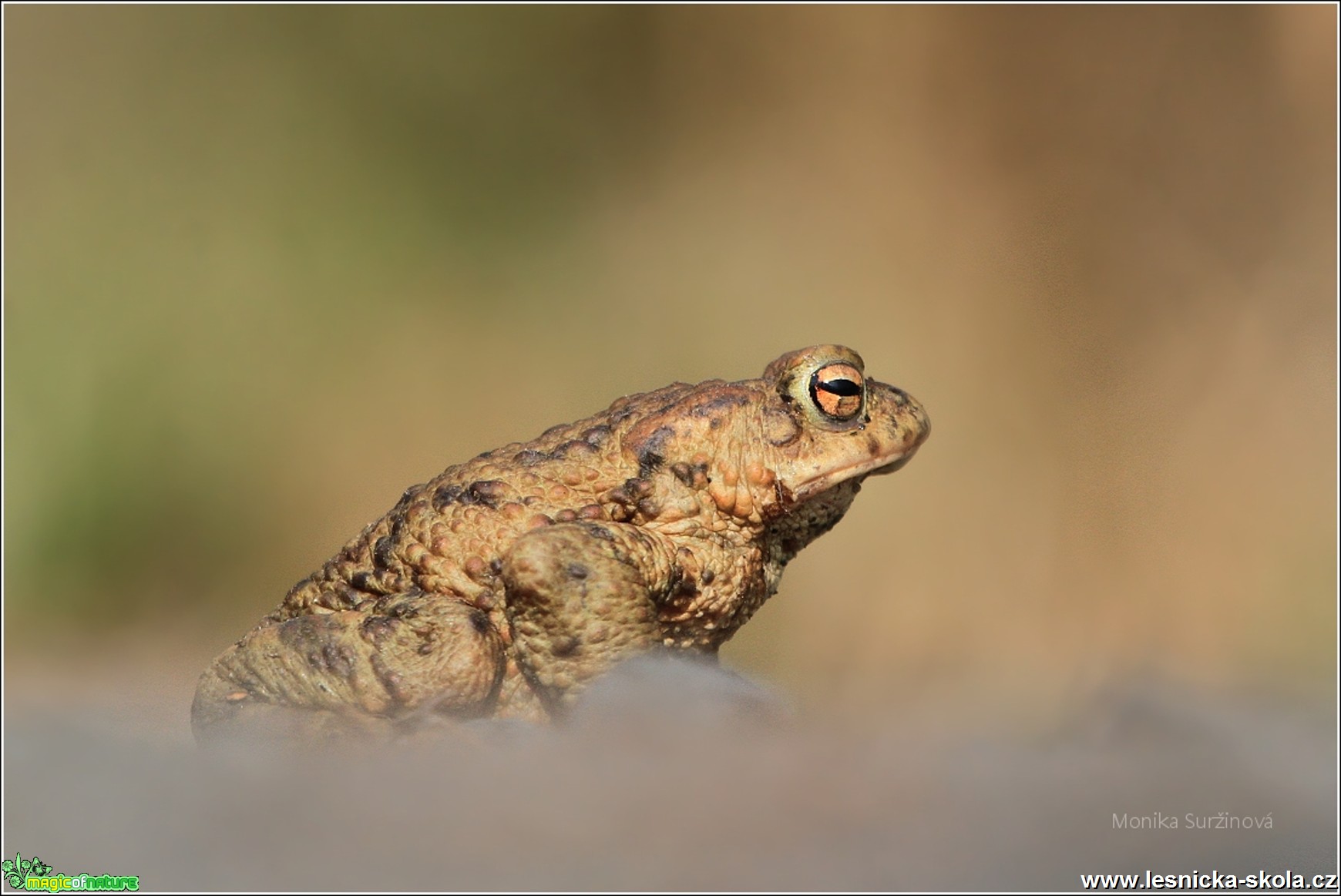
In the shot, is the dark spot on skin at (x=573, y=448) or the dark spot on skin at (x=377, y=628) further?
the dark spot on skin at (x=573, y=448)

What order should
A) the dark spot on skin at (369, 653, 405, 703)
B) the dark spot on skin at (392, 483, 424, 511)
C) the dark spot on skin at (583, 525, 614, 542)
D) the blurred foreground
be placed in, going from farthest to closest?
the dark spot on skin at (392, 483, 424, 511), the dark spot on skin at (583, 525, 614, 542), the dark spot on skin at (369, 653, 405, 703), the blurred foreground

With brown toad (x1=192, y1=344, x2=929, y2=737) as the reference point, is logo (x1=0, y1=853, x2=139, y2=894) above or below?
below

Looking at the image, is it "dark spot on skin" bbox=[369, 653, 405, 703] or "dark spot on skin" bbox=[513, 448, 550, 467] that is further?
"dark spot on skin" bbox=[513, 448, 550, 467]

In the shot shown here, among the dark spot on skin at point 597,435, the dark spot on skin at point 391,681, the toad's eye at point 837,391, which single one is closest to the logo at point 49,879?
the dark spot on skin at point 391,681

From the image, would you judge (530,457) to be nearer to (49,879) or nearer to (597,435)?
(597,435)

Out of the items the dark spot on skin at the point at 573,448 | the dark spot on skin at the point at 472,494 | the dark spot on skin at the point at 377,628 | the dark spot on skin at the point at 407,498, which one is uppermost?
the dark spot on skin at the point at 573,448

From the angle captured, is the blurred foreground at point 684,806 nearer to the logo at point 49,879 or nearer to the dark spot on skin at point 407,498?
the logo at point 49,879

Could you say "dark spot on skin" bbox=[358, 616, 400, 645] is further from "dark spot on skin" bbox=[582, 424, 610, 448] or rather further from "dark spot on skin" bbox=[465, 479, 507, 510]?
"dark spot on skin" bbox=[582, 424, 610, 448]

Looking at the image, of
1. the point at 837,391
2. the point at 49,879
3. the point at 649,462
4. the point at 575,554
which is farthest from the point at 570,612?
the point at 49,879

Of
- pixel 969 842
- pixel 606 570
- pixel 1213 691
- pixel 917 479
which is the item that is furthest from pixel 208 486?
pixel 969 842

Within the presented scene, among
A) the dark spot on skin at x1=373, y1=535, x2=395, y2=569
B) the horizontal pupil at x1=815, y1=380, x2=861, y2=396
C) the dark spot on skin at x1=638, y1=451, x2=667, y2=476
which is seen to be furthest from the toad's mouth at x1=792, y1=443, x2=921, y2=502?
the dark spot on skin at x1=373, y1=535, x2=395, y2=569

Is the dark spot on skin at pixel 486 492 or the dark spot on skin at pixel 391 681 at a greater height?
the dark spot on skin at pixel 486 492
